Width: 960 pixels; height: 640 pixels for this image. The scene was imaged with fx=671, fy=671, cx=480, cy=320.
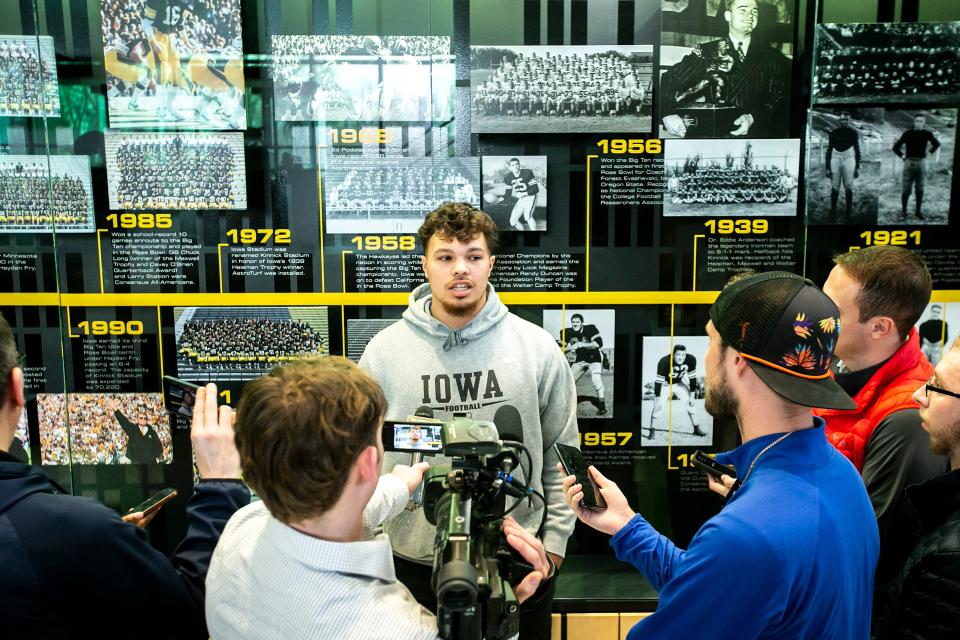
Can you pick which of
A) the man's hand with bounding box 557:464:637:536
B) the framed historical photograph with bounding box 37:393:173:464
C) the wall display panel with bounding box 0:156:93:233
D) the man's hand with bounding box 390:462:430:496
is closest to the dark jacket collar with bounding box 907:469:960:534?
the man's hand with bounding box 557:464:637:536

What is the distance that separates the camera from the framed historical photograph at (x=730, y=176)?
3.03 meters

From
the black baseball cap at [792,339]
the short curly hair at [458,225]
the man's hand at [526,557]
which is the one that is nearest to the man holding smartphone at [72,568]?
the man's hand at [526,557]

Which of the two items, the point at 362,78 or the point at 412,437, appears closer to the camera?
the point at 412,437

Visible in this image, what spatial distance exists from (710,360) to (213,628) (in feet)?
3.94

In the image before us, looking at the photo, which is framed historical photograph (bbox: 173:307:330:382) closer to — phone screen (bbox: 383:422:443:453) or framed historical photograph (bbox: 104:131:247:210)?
framed historical photograph (bbox: 104:131:247:210)

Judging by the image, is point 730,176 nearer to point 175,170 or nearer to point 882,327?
point 882,327

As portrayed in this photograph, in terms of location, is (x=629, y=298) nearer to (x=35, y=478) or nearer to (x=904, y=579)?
(x=904, y=579)


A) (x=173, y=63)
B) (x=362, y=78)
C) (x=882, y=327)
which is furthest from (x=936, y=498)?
(x=173, y=63)

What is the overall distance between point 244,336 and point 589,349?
160 centimetres

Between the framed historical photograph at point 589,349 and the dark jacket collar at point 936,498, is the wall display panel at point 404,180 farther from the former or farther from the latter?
the dark jacket collar at point 936,498

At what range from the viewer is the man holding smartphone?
1316mm

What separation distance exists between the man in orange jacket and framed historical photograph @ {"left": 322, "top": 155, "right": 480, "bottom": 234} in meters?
1.57

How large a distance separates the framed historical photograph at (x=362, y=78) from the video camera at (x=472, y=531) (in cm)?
185

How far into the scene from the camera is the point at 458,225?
2.56 m
